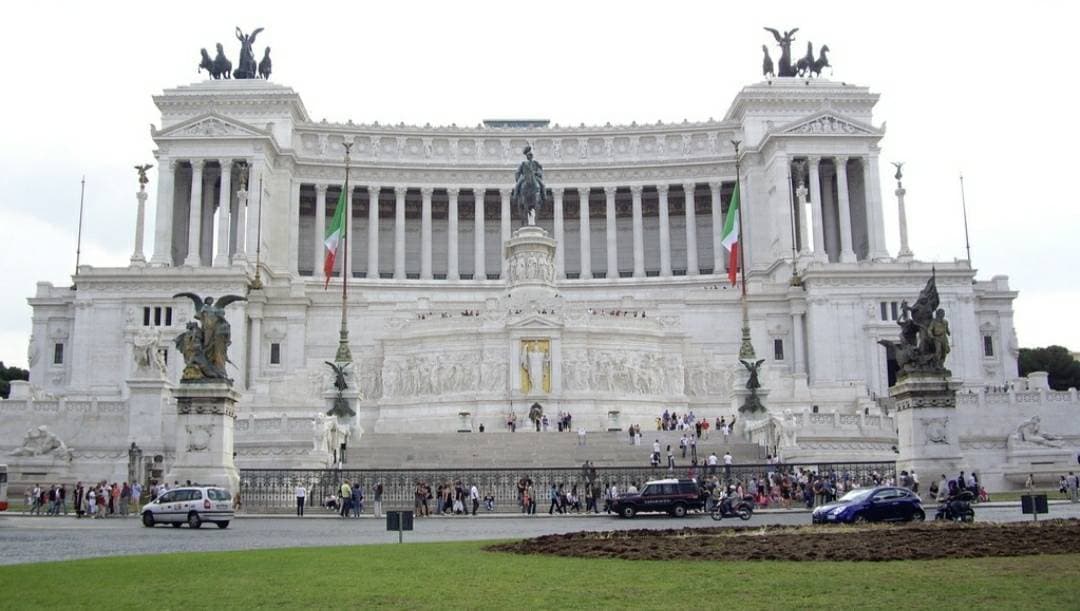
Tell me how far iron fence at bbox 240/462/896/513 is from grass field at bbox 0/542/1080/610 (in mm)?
19456

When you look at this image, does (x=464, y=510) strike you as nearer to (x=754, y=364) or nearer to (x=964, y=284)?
(x=754, y=364)

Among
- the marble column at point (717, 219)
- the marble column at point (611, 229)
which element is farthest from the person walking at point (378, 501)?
the marble column at point (717, 219)

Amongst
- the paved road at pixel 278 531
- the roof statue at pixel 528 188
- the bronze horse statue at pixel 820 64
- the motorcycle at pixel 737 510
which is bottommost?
the paved road at pixel 278 531

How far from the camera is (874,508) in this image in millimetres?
29453

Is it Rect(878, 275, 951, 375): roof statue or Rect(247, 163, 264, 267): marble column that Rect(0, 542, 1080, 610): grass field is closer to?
Rect(878, 275, 951, 375): roof statue

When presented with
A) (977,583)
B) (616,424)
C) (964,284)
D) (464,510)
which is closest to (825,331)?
(964,284)

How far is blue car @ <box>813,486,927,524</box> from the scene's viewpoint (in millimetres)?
29266

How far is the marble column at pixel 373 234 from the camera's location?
10356 cm

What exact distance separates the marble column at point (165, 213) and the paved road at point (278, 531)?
54875 millimetres

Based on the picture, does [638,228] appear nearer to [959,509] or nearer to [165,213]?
[165,213]

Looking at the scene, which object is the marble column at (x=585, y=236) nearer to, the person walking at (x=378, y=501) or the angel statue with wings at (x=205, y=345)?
the person walking at (x=378, y=501)

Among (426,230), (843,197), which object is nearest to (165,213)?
(426,230)

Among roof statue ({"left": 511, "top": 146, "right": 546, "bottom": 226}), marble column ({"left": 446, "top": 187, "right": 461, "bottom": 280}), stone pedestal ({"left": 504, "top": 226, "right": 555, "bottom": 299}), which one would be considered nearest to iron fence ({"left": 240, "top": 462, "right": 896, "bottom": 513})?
stone pedestal ({"left": 504, "top": 226, "right": 555, "bottom": 299})

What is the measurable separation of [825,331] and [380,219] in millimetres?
50275
